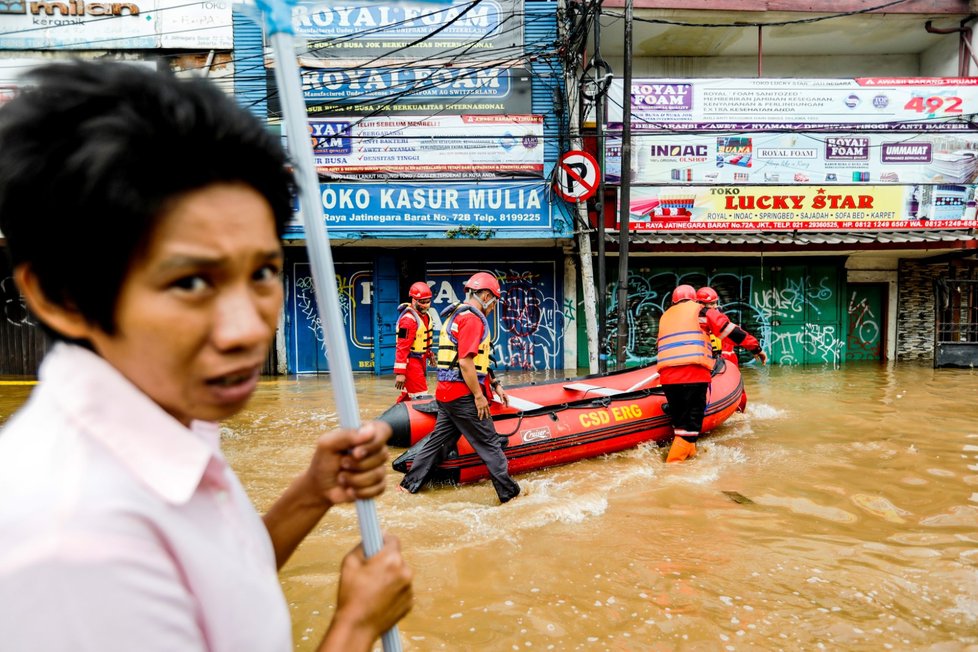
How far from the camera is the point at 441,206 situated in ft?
36.4

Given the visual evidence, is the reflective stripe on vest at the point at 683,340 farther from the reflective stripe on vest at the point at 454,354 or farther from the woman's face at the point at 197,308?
the woman's face at the point at 197,308

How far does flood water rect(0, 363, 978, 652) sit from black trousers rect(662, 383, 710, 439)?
381 mm

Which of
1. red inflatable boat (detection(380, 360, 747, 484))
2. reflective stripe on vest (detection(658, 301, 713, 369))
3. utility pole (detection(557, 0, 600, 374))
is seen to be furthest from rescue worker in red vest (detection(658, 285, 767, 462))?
utility pole (detection(557, 0, 600, 374))

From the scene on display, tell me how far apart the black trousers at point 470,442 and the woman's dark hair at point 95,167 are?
13.6 feet

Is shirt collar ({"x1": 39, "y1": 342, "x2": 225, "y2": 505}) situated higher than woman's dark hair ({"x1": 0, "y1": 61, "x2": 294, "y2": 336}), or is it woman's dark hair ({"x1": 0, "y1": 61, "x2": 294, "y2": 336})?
woman's dark hair ({"x1": 0, "y1": 61, "x2": 294, "y2": 336})

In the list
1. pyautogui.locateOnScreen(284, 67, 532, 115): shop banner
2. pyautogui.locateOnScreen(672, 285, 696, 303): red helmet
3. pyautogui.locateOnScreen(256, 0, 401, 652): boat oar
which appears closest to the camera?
pyautogui.locateOnScreen(256, 0, 401, 652): boat oar

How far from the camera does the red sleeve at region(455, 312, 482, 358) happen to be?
182 inches

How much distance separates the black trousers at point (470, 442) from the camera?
4.76 meters

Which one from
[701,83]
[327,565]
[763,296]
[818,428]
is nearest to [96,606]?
[327,565]

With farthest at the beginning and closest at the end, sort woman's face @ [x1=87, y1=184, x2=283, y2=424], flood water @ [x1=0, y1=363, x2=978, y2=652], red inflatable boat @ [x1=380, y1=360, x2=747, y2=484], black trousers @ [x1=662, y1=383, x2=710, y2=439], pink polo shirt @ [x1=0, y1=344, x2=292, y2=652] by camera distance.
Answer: black trousers @ [x1=662, y1=383, x2=710, y2=439] < red inflatable boat @ [x1=380, y1=360, x2=747, y2=484] < flood water @ [x1=0, y1=363, x2=978, y2=652] < woman's face @ [x1=87, y1=184, x2=283, y2=424] < pink polo shirt @ [x1=0, y1=344, x2=292, y2=652]

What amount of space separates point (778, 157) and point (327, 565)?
1125 cm

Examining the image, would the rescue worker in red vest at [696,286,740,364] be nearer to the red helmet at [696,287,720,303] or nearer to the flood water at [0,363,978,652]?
the red helmet at [696,287,720,303]

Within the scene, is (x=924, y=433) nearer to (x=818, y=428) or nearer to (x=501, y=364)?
(x=818, y=428)

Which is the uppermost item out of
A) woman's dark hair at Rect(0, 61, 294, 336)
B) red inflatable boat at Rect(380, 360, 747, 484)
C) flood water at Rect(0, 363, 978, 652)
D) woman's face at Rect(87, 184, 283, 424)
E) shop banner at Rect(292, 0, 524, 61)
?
shop banner at Rect(292, 0, 524, 61)
